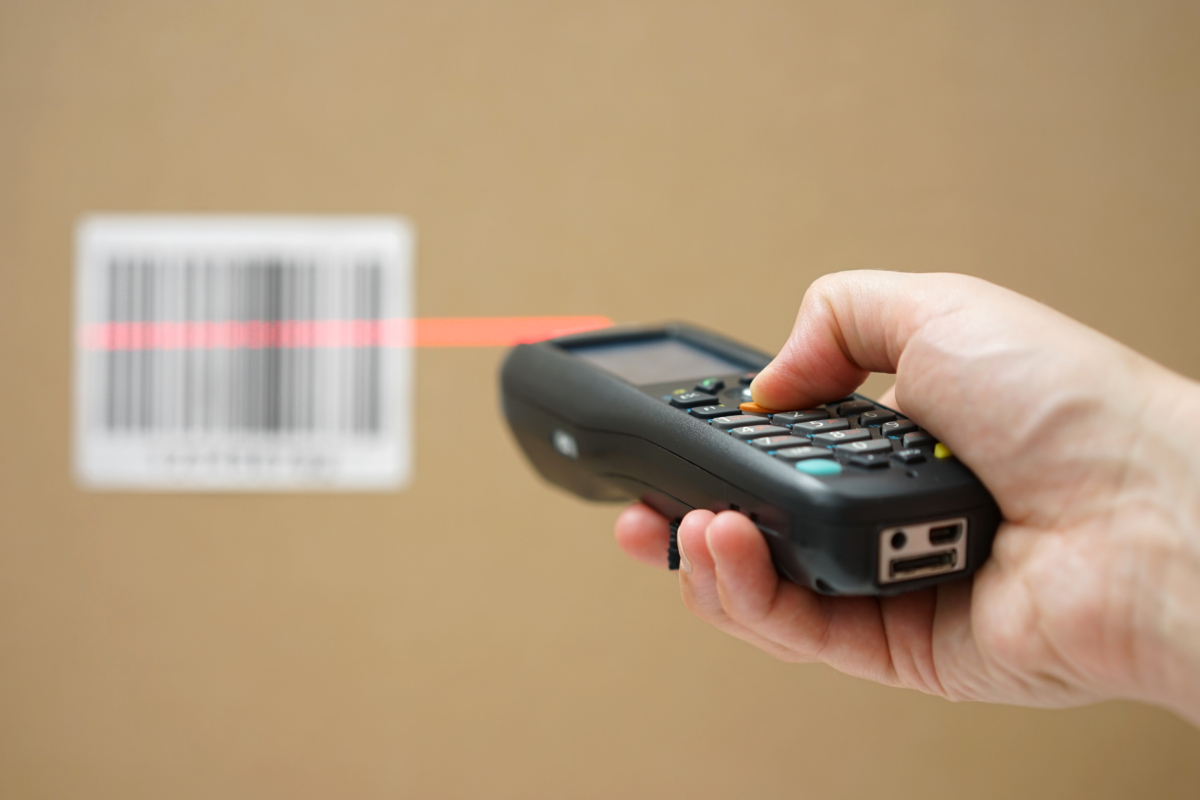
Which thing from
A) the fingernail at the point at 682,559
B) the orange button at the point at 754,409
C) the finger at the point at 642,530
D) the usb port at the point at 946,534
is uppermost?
the orange button at the point at 754,409

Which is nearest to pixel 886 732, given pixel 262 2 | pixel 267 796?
pixel 267 796

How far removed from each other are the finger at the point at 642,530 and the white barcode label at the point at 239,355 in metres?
0.24

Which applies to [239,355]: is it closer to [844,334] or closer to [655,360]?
[655,360]

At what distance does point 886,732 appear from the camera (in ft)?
2.15

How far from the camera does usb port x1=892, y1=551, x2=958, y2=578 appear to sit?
294mm

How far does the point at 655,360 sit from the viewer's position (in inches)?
19.0

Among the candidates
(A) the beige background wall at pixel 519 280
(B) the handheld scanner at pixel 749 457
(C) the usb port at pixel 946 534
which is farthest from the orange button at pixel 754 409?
(A) the beige background wall at pixel 519 280

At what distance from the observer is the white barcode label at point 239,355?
653mm

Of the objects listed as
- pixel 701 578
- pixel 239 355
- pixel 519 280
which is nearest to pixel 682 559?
pixel 701 578

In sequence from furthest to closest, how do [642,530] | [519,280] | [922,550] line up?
[519,280] → [642,530] → [922,550]

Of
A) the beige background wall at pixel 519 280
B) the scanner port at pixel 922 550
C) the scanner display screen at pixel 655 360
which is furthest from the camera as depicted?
the beige background wall at pixel 519 280

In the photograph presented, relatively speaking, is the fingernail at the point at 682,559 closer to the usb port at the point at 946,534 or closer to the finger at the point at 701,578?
the finger at the point at 701,578

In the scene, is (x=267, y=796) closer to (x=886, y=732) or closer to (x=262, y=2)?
(x=886, y=732)

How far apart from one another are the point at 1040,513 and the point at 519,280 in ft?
1.39
